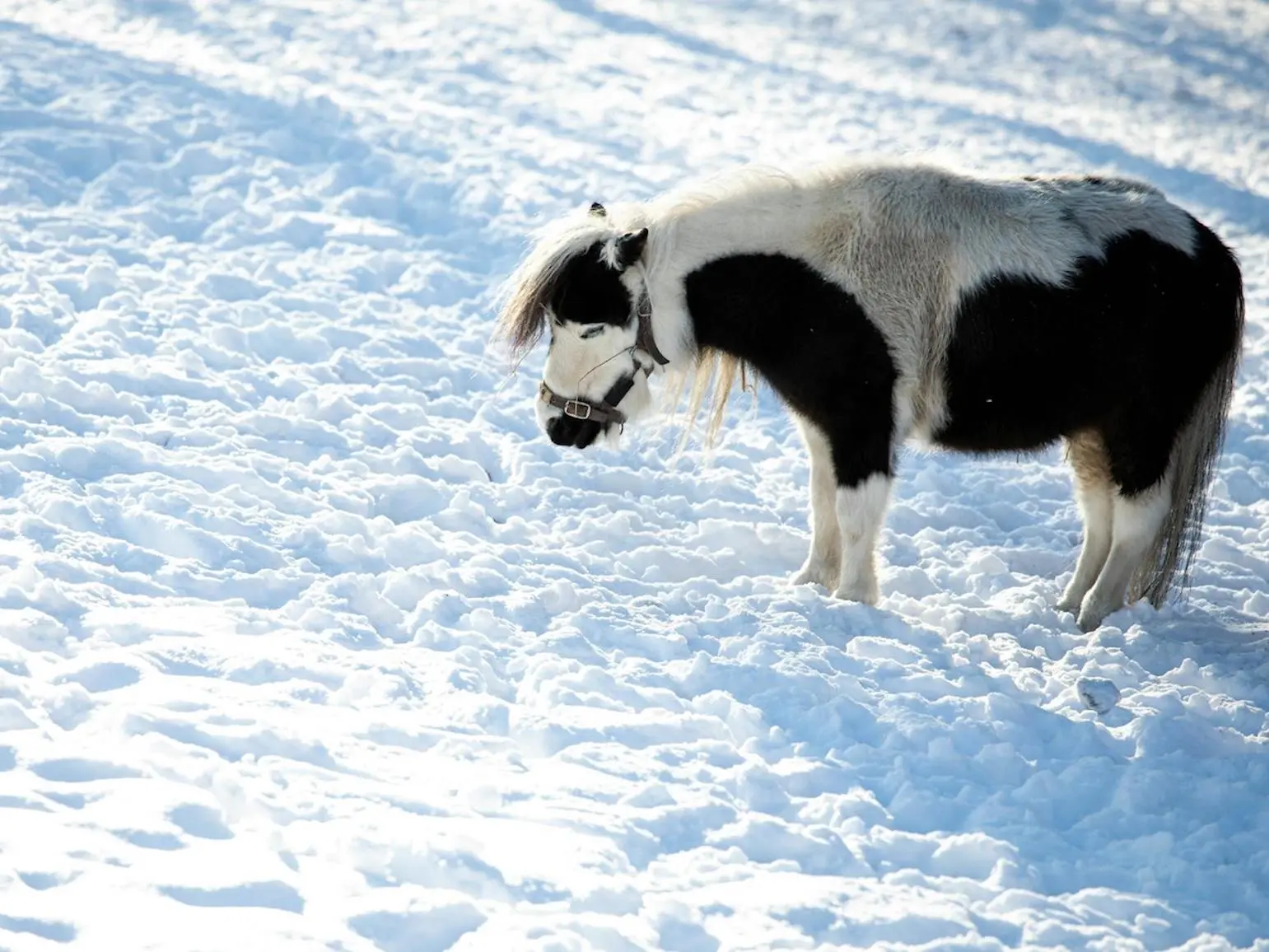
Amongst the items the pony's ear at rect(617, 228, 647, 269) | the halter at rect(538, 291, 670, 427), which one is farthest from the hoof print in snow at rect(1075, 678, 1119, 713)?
the pony's ear at rect(617, 228, 647, 269)

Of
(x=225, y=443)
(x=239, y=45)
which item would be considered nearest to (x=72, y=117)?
(x=239, y=45)

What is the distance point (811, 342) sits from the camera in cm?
464

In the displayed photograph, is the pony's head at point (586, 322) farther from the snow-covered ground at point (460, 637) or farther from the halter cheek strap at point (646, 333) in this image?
the snow-covered ground at point (460, 637)

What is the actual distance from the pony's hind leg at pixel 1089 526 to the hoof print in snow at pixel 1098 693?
0.83 m

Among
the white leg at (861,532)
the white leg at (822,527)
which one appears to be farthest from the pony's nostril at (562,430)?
the white leg at (861,532)

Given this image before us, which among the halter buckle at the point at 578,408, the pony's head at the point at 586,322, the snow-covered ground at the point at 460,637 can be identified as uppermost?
the pony's head at the point at 586,322

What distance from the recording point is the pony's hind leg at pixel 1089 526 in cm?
510

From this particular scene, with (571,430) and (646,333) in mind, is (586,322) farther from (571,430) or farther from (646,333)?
(571,430)

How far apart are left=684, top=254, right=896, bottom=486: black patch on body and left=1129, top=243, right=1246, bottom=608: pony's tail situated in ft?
3.72

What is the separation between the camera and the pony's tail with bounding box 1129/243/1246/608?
4.81m

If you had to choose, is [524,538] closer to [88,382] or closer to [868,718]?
[868,718]

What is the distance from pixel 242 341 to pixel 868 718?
12.9ft

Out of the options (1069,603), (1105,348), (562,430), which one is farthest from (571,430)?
(1069,603)

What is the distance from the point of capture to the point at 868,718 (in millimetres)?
3988
